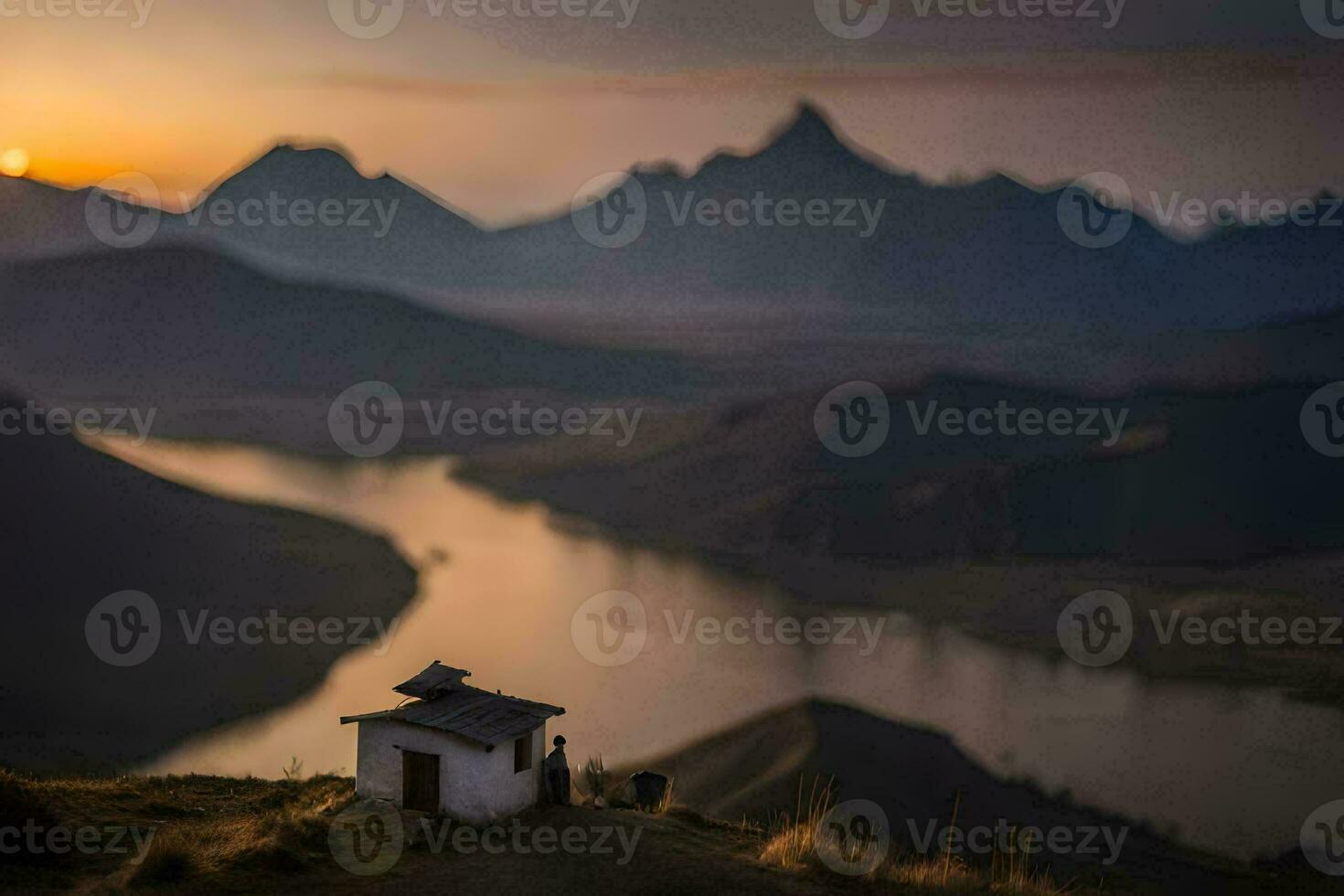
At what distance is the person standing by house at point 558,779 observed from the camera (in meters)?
15.3

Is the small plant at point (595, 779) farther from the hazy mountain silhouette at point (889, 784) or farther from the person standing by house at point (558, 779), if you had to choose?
the hazy mountain silhouette at point (889, 784)

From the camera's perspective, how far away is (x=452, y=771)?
561 inches

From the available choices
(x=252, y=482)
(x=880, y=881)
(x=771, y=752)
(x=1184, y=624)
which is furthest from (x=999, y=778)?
(x=252, y=482)

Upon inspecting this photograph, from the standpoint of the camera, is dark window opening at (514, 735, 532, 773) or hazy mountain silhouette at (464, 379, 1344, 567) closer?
dark window opening at (514, 735, 532, 773)

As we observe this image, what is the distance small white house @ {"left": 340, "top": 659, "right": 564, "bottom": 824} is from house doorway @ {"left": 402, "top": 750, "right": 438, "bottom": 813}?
0.01 m

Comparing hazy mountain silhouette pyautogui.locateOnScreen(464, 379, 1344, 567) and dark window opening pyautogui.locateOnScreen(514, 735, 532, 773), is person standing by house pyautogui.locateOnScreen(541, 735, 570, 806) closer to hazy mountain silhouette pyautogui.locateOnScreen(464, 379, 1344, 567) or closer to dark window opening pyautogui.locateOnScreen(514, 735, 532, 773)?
dark window opening pyautogui.locateOnScreen(514, 735, 532, 773)

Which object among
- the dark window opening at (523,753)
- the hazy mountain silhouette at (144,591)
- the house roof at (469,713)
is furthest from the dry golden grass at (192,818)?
the hazy mountain silhouette at (144,591)

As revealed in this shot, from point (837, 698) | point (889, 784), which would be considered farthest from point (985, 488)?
point (889, 784)

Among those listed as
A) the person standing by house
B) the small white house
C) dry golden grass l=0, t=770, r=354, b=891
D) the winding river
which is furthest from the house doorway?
the winding river

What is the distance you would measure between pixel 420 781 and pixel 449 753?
520 millimetres

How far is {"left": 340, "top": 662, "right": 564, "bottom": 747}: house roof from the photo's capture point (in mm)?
14172

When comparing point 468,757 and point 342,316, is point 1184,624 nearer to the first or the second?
point 468,757

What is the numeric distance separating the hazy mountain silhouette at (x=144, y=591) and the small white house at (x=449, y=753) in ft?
47.3

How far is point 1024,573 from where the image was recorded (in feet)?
187
